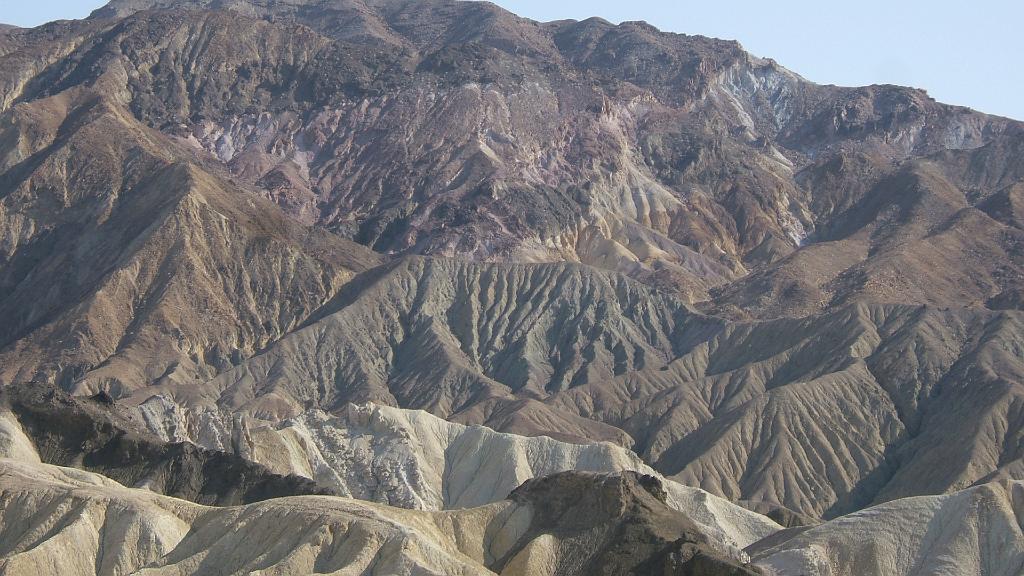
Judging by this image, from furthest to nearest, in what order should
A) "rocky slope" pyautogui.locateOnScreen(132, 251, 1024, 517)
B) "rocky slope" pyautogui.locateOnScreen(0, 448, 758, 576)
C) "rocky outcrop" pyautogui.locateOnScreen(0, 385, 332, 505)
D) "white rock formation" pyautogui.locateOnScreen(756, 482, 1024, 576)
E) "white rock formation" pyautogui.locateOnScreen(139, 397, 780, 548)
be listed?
"rocky slope" pyautogui.locateOnScreen(132, 251, 1024, 517), "white rock formation" pyautogui.locateOnScreen(139, 397, 780, 548), "rocky outcrop" pyautogui.locateOnScreen(0, 385, 332, 505), "white rock formation" pyautogui.locateOnScreen(756, 482, 1024, 576), "rocky slope" pyautogui.locateOnScreen(0, 448, 758, 576)

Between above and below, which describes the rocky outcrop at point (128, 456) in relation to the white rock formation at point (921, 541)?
below

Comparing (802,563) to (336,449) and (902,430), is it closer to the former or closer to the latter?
(336,449)

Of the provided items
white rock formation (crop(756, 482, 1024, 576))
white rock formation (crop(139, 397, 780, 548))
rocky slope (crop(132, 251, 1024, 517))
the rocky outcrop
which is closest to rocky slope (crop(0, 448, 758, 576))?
white rock formation (crop(756, 482, 1024, 576))

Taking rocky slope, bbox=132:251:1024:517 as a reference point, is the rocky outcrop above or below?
above

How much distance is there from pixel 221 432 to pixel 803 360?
3165 inches

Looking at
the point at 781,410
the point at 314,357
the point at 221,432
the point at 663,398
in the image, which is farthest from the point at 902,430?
the point at 221,432

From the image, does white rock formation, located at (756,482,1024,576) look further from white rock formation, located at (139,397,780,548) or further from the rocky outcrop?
the rocky outcrop

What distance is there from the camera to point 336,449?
424 feet

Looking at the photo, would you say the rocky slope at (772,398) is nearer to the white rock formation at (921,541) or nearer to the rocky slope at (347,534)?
the white rock formation at (921,541)

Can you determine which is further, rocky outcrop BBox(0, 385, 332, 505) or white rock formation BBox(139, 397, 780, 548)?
white rock formation BBox(139, 397, 780, 548)

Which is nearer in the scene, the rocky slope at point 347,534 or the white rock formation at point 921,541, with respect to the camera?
the rocky slope at point 347,534

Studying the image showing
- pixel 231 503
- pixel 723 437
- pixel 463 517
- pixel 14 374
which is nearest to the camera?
pixel 463 517

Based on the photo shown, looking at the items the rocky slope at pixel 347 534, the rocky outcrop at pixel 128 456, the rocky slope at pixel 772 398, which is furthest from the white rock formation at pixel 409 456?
the rocky slope at pixel 772 398

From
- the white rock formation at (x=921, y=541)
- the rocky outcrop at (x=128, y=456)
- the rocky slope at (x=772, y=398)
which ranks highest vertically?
the white rock formation at (x=921, y=541)
